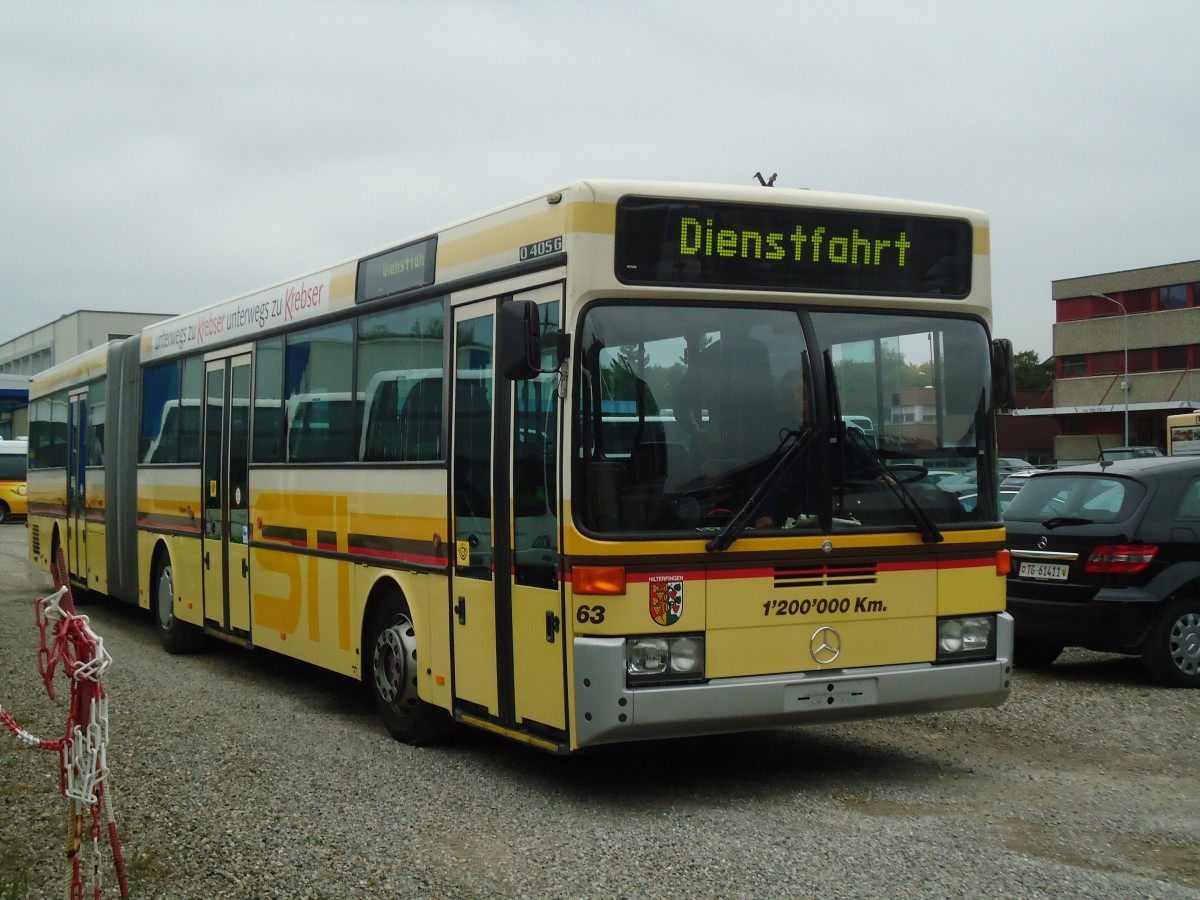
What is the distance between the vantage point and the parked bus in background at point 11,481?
4591 cm

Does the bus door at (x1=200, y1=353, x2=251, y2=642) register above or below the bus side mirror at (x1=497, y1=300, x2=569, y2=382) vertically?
below

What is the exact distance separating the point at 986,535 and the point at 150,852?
172 inches

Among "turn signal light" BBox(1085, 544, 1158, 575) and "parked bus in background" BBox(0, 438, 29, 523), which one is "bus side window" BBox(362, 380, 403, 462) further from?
"parked bus in background" BBox(0, 438, 29, 523)

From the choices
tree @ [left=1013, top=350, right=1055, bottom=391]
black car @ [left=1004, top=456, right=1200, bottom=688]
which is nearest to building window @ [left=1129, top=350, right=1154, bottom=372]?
tree @ [left=1013, top=350, right=1055, bottom=391]

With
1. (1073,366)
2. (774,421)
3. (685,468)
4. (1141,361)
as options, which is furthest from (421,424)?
Answer: (1073,366)

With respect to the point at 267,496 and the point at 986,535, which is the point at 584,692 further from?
the point at 267,496

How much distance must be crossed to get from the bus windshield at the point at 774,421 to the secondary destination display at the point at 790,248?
0.17 m

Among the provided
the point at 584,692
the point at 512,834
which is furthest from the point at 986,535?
the point at 512,834

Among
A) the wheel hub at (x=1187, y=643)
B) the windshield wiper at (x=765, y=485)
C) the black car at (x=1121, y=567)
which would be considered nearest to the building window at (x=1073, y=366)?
the black car at (x=1121, y=567)

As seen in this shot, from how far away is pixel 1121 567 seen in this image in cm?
1038

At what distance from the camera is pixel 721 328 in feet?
22.7

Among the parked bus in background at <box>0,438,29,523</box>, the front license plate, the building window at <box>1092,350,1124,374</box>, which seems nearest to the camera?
the front license plate

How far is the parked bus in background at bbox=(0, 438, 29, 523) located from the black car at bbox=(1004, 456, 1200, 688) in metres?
41.3

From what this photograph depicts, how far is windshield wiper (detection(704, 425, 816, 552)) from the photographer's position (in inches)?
263
